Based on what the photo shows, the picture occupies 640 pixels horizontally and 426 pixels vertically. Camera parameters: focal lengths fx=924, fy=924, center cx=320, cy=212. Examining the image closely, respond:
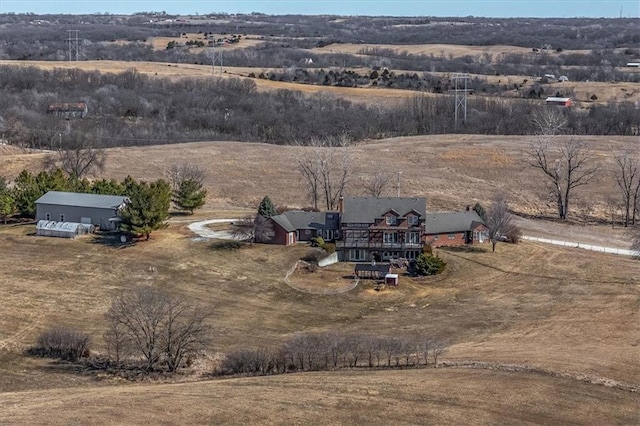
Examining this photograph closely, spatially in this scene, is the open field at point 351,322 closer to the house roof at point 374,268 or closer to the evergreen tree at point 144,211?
the evergreen tree at point 144,211

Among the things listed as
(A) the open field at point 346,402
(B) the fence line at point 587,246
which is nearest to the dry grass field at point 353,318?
(A) the open field at point 346,402

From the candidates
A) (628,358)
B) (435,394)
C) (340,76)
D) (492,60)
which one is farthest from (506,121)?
(492,60)

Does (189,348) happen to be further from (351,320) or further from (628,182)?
(628,182)

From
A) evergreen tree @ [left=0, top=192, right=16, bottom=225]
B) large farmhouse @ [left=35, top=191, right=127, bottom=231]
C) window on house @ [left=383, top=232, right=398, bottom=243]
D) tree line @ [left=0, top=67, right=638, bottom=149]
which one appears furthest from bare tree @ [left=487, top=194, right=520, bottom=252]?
tree line @ [left=0, top=67, right=638, bottom=149]

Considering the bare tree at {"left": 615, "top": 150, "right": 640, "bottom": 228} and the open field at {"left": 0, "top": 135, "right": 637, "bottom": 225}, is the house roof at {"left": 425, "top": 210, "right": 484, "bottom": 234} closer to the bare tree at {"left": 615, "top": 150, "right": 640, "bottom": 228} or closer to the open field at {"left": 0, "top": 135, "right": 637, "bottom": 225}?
the open field at {"left": 0, "top": 135, "right": 637, "bottom": 225}

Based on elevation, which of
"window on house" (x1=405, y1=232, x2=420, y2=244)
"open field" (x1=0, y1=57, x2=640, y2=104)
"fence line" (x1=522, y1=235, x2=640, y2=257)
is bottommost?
"fence line" (x1=522, y1=235, x2=640, y2=257)

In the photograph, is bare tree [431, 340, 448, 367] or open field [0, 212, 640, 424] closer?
open field [0, 212, 640, 424]

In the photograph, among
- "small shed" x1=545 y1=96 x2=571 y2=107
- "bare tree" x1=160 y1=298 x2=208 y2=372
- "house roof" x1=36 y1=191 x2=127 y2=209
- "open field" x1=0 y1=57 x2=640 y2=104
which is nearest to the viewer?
"bare tree" x1=160 y1=298 x2=208 y2=372
